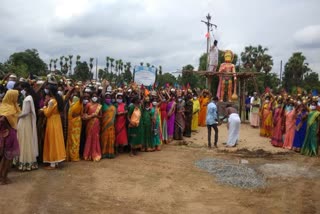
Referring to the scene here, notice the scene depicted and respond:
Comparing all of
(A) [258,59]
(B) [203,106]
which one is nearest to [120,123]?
(B) [203,106]

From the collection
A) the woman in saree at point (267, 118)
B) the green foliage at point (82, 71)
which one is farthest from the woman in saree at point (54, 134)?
the green foliage at point (82, 71)

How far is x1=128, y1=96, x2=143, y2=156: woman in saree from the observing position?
8.91 meters

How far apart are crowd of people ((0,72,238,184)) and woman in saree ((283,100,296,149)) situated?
99.3 inches

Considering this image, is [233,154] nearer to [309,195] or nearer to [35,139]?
[309,195]


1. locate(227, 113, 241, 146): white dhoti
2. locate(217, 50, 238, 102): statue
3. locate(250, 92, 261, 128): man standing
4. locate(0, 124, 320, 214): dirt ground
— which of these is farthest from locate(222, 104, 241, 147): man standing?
locate(217, 50, 238, 102): statue

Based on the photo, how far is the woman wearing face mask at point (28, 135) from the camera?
21.9ft

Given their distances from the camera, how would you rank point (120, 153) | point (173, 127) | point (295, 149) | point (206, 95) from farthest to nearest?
point (206, 95) → point (173, 127) → point (295, 149) → point (120, 153)

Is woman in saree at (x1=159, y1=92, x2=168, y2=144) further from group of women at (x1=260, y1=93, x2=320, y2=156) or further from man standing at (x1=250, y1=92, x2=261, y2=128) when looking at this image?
man standing at (x1=250, y1=92, x2=261, y2=128)

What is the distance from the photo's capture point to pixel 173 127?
39.7 feet

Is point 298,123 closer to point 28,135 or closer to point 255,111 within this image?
point 255,111

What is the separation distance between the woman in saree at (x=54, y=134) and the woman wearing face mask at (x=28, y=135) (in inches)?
9.7

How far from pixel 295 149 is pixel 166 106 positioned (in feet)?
14.2

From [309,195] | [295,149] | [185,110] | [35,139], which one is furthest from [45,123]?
[295,149]

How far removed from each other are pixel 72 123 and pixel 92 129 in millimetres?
547
